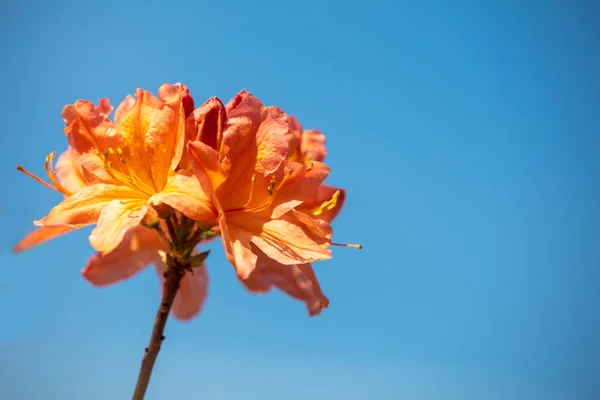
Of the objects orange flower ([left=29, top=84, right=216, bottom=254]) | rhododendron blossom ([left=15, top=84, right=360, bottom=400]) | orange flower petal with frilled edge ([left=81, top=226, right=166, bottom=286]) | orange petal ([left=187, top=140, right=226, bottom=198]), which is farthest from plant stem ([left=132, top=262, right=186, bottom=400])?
orange flower petal with frilled edge ([left=81, top=226, right=166, bottom=286])

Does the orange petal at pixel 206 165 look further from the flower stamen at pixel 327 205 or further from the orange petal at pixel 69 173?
the orange petal at pixel 69 173

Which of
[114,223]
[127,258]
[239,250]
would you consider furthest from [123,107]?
[239,250]

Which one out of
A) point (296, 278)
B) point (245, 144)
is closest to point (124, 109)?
point (245, 144)

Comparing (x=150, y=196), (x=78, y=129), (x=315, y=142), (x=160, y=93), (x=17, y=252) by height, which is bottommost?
(x=17, y=252)

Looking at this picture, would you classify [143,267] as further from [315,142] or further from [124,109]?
[315,142]

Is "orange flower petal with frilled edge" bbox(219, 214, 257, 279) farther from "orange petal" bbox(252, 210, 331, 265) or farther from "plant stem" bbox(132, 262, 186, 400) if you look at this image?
"plant stem" bbox(132, 262, 186, 400)

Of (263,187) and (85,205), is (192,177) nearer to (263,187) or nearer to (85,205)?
(263,187)
